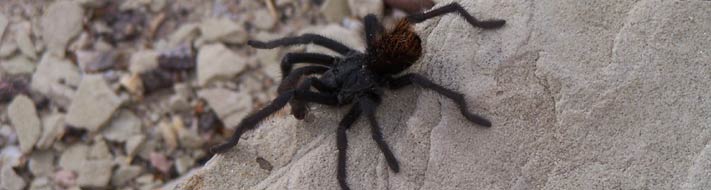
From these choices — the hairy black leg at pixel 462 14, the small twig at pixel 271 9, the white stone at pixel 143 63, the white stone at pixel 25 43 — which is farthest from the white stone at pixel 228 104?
the hairy black leg at pixel 462 14

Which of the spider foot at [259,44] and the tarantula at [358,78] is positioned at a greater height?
the spider foot at [259,44]

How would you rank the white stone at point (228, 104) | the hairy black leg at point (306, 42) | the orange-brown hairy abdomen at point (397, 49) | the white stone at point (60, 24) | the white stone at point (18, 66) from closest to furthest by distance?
the orange-brown hairy abdomen at point (397, 49) → the hairy black leg at point (306, 42) → the white stone at point (228, 104) → the white stone at point (18, 66) → the white stone at point (60, 24)

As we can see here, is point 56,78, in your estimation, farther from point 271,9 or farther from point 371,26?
point 371,26

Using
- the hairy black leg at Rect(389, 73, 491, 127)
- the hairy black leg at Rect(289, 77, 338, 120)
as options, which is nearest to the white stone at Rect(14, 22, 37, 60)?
the hairy black leg at Rect(289, 77, 338, 120)

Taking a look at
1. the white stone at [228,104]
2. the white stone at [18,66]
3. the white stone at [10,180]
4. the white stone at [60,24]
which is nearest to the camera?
the white stone at [10,180]

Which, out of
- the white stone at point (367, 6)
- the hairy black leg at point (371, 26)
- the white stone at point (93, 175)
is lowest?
the white stone at point (93, 175)

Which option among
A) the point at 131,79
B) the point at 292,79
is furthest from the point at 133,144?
the point at 292,79

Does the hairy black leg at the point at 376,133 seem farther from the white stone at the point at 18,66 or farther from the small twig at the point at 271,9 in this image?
the white stone at the point at 18,66

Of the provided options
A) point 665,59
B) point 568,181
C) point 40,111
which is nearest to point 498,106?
point 568,181
